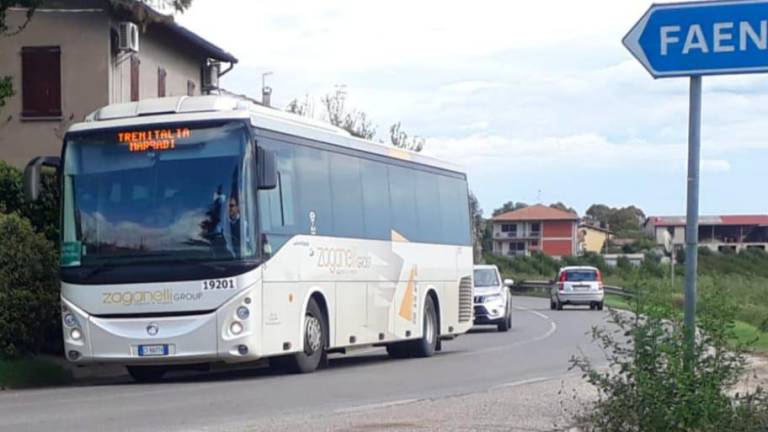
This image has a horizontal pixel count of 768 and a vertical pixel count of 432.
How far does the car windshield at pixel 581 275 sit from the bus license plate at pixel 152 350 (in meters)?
35.8

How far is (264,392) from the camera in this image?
635 inches

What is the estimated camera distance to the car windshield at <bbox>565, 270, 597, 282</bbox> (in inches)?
2034

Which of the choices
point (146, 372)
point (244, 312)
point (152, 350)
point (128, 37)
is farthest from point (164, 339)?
point (128, 37)

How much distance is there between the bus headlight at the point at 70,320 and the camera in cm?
1758

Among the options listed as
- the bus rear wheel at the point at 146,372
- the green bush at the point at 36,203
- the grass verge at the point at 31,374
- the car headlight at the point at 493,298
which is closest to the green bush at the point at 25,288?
the grass verge at the point at 31,374

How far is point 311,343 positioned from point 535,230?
121 m

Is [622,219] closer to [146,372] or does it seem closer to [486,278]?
[486,278]

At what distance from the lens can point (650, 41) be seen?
899cm

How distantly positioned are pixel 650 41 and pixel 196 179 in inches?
377

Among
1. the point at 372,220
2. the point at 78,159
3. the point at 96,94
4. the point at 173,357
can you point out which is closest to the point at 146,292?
the point at 173,357

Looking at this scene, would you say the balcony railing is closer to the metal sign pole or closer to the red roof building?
the red roof building

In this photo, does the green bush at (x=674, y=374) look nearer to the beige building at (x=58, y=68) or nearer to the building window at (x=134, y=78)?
the beige building at (x=58, y=68)

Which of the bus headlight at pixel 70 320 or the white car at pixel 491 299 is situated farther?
the white car at pixel 491 299

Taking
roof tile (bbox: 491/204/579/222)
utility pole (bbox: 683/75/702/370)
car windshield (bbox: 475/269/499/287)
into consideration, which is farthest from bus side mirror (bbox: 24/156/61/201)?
roof tile (bbox: 491/204/579/222)
